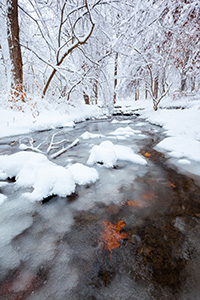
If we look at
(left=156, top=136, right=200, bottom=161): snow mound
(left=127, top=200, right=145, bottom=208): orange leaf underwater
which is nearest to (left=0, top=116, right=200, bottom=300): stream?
(left=127, top=200, right=145, bottom=208): orange leaf underwater

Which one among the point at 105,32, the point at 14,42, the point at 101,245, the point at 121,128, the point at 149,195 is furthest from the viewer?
the point at 105,32

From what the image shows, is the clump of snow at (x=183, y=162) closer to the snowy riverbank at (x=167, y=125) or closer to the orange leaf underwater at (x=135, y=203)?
the snowy riverbank at (x=167, y=125)

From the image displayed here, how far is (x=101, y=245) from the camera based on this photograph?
88 centimetres

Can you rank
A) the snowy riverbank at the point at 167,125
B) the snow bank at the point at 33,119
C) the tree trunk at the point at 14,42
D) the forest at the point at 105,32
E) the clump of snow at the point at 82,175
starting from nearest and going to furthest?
the clump of snow at the point at 82,175 < the snowy riverbank at the point at 167,125 < the forest at the point at 105,32 < the snow bank at the point at 33,119 < the tree trunk at the point at 14,42

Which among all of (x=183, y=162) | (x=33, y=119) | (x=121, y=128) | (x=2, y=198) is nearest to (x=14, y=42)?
(x=33, y=119)

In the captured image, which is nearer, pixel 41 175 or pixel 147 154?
pixel 41 175

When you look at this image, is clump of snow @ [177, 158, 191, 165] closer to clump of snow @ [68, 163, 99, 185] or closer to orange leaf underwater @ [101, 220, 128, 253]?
clump of snow @ [68, 163, 99, 185]

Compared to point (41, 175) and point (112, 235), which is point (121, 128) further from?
point (112, 235)

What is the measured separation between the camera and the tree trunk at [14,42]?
→ 201 inches

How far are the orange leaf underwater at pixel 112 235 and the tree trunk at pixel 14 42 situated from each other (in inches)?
233

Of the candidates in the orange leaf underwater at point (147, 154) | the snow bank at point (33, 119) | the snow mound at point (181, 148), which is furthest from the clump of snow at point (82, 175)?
the snow bank at point (33, 119)

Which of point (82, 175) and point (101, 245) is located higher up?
point (82, 175)

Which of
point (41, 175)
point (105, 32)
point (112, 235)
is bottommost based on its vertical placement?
point (112, 235)

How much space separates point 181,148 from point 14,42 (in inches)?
257
